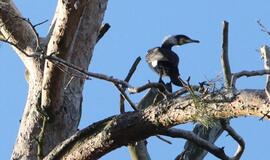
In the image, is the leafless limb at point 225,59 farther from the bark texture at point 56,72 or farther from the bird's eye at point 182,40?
the bird's eye at point 182,40

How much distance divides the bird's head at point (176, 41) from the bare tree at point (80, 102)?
1.53 meters

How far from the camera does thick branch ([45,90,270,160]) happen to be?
3018 mm

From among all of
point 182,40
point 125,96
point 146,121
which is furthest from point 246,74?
point 182,40

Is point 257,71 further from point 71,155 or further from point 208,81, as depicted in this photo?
point 71,155

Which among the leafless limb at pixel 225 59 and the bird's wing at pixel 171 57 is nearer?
the leafless limb at pixel 225 59

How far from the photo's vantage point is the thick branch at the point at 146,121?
3018mm

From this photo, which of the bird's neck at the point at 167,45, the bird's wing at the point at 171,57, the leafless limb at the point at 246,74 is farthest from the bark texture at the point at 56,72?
the bird's neck at the point at 167,45

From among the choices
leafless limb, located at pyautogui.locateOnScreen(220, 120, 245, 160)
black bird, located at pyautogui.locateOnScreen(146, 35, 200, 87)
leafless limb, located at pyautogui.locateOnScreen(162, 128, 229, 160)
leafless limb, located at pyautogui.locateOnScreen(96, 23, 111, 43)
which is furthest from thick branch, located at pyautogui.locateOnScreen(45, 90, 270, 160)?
black bird, located at pyautogui.locateOnScreen(146, 35, 200, 87)

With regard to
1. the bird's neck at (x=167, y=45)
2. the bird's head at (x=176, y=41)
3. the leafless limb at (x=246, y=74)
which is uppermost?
the bird's head at (x=176, y=41)

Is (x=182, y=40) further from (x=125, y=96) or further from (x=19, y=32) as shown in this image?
(x=125, y=96)

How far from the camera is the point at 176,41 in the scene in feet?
21.6

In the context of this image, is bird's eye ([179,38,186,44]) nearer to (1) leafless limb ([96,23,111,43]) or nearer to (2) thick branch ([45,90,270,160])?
(1) leafless limb ([96,23,111,43])

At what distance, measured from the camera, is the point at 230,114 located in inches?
123

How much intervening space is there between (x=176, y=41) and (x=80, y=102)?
2.18 metres
